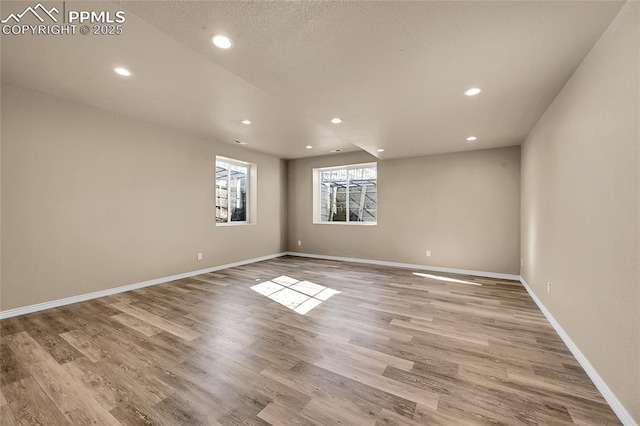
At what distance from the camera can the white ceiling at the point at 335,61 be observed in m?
1.53

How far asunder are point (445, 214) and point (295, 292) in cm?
331

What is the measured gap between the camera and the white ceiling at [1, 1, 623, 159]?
5.03ft

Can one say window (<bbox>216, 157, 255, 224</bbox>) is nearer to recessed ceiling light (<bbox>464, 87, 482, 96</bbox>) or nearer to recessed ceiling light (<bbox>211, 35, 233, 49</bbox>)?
recessed ceiling light (<bbox>211, 35, 233, 49</bbox>)

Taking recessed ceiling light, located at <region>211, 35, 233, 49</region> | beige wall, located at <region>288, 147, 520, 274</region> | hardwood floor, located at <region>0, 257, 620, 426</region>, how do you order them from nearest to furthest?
hardwood floor, located at <region>0, 257, 620, 426</region>
recessed ceiling light, located at <region>211, 35, 233, 49</region>
beige wall, located at <region>288, 147, 520, 274</region>

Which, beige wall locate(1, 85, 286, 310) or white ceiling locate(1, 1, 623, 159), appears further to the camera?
beige wall locate(1, 85, 286, 310)

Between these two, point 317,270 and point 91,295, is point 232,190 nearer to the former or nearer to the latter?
point 317,270

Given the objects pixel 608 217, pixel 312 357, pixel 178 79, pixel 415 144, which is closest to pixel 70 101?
pixel 178 79

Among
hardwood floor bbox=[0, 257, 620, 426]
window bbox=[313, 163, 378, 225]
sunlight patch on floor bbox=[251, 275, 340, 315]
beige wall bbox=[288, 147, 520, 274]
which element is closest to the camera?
hardwood floor bbox=[0, 257, 620, 426]

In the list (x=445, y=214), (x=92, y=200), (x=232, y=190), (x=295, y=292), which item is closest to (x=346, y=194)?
(x=445, y=214)

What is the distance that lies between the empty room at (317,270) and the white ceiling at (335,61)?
0.06ft

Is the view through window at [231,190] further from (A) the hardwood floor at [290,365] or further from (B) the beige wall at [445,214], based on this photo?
(A) the hardwood floor at [290,365]

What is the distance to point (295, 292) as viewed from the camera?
3766 millimetres

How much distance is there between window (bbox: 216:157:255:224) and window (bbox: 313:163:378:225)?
1.73 metres

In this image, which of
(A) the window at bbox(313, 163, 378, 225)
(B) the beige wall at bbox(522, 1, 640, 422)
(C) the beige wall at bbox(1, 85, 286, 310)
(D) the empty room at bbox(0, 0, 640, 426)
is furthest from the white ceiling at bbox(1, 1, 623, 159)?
(A) the window at bbox(313, 163, 378, 225)
